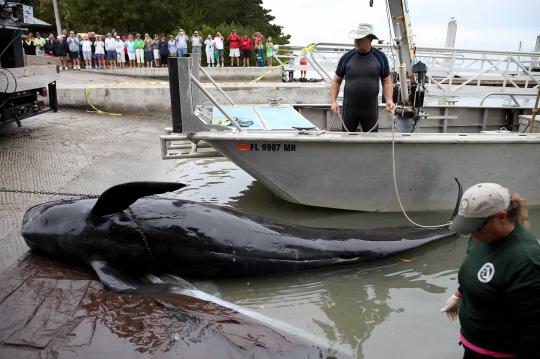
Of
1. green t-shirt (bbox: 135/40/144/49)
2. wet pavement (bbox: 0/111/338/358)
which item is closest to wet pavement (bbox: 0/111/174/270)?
wet pavement (bbox: 0/111/338/358)

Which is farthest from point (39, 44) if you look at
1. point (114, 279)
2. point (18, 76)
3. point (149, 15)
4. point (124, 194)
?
point (114, 279)

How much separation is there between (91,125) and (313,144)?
7670 mm

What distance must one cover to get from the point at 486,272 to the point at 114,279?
122 inches

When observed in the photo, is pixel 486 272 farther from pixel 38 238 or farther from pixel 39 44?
pixel 39 44

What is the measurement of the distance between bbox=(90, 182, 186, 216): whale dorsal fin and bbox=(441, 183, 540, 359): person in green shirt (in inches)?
101

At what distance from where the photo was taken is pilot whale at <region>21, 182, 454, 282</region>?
4.53 metres

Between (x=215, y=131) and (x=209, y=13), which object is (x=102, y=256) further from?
(x=209, y=13)

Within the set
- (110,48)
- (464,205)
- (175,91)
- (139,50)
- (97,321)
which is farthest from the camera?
(139,50)

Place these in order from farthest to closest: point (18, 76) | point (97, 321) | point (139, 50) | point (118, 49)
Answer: point (139, 50), point (118, 49), point (18, 76), point (97, 321)

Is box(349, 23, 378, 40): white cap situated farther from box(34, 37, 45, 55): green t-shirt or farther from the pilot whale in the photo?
box(34, 37, 45, 55): green t-shirt

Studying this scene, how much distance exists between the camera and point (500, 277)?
226 cm

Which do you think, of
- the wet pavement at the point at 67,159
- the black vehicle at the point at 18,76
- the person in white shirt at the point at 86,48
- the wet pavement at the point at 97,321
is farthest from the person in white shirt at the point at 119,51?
the wet pavement at the point at 97,321

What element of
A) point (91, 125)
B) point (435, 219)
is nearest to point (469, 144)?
point (435, 219)

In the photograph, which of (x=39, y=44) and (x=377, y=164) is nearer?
(x=377, y=164)
